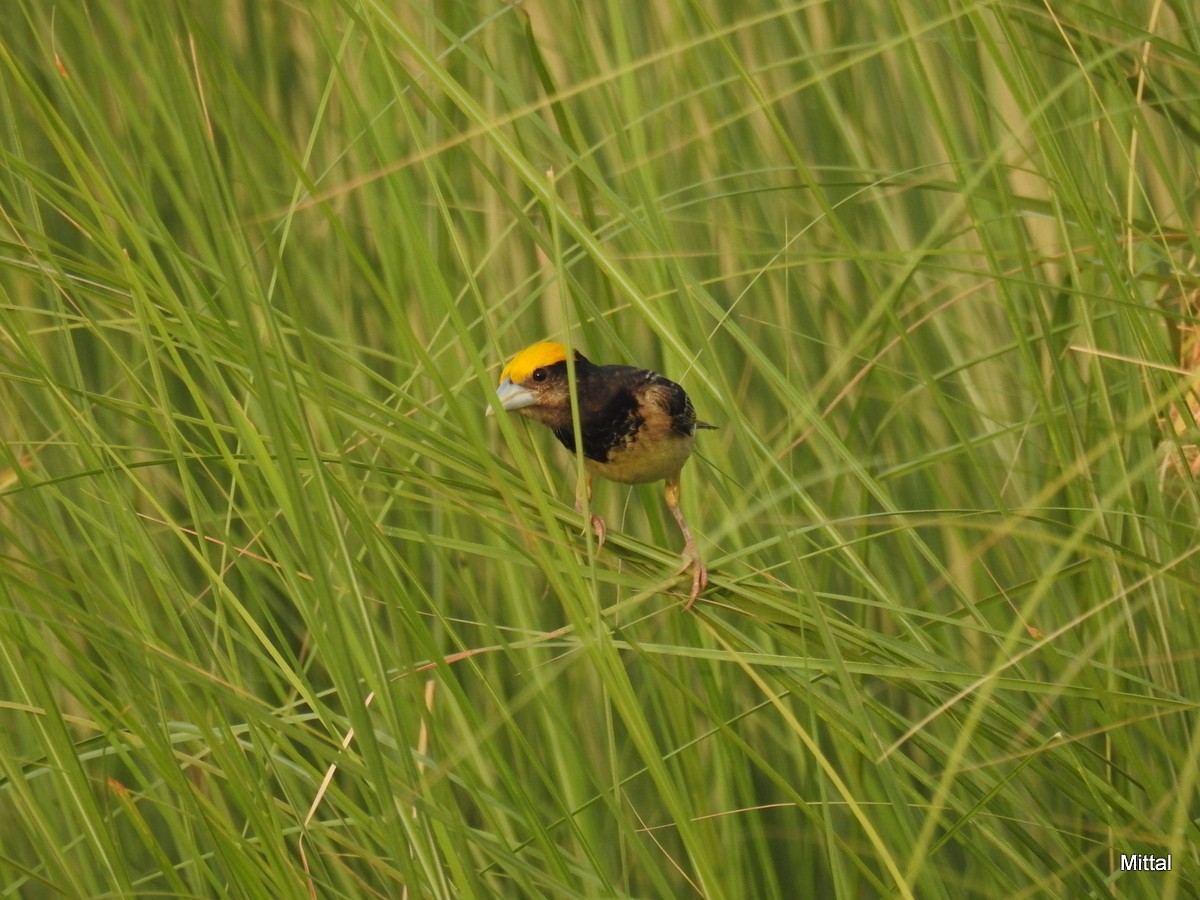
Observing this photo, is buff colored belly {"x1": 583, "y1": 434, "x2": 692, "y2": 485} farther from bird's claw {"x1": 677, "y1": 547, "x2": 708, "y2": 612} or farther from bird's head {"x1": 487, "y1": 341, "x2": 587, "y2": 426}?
bird's claw {"x1": 677, "y1": 547, "x2": 708, "y2": 612}

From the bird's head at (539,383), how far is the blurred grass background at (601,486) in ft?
0.20

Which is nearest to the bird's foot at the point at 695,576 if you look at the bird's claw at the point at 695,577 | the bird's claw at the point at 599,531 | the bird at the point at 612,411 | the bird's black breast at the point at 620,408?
the bird's claw at the point at 695,577

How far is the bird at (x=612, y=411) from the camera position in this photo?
7.11 ft

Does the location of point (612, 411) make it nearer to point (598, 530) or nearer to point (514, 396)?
point (514, 396)

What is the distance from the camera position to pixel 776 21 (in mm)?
2562

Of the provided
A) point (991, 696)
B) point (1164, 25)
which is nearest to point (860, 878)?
point (991, 696)

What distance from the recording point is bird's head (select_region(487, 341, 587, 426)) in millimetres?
2166

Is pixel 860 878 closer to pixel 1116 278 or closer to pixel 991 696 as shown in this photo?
pixel 991 696

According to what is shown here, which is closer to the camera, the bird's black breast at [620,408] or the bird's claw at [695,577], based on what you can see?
the bird's claw at [695,577]

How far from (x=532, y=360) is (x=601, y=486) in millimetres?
594

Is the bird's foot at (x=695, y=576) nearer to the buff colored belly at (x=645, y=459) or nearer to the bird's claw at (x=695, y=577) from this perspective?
the bird's claw at (x=695, y=577)

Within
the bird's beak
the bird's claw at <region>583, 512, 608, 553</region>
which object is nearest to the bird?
the bird's beak

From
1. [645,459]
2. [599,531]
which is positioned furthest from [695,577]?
[645,459]

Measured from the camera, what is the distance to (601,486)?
8.81 feet
